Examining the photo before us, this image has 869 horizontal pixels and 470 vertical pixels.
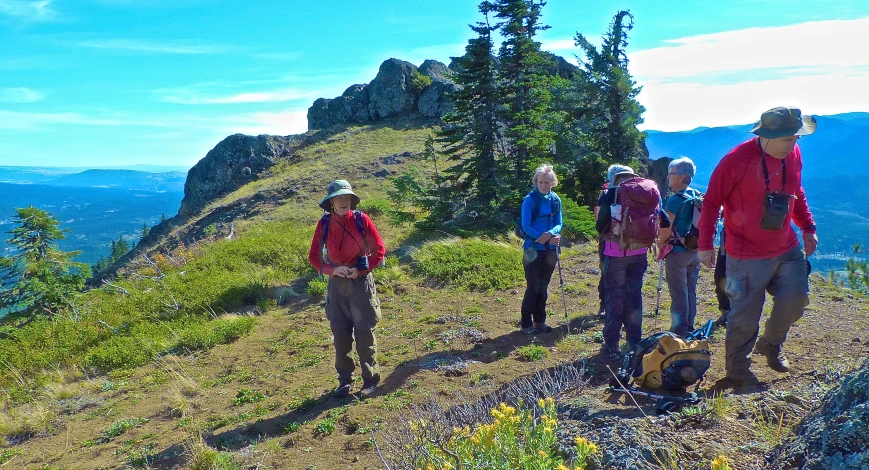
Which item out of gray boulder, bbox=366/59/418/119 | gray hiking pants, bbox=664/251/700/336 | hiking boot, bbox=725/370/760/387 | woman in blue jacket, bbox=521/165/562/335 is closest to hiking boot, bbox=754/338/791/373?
hiking boot, bbox=725/370/760/387

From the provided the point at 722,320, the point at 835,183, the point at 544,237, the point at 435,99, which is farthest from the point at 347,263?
the point at 835,183

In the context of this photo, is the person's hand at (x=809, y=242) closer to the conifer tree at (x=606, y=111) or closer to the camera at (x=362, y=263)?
the camera at (x=362, y=263)

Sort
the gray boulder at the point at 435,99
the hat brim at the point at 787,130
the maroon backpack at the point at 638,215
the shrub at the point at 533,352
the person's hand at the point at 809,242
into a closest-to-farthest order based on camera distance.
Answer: the hat brim at the point at 787,130 < the person's hand at the point at 809,242 < the maroon backpack at the point at 638,215 < the shrub at the point at 533,352 < the gray boulder at the point at 435,99

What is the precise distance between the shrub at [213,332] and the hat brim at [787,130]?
7.46 meters

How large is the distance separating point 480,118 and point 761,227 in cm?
1154

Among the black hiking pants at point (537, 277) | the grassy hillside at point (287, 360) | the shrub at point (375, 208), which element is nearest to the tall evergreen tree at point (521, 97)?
the grassy hillside at point (287, 360)

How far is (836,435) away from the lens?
208cm

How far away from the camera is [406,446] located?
2873 millimetres

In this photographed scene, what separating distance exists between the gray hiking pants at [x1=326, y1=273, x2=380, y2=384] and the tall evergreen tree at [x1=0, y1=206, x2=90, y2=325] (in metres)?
9.26

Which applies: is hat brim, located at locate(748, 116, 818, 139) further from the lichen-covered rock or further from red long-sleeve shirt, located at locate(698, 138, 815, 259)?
the lichen-covered rock

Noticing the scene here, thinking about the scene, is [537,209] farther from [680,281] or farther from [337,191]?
[337,191]

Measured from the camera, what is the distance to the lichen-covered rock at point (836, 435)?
1985 mm

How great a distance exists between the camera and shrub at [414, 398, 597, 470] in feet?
7.92

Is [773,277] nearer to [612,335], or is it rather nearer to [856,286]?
[612,335]
